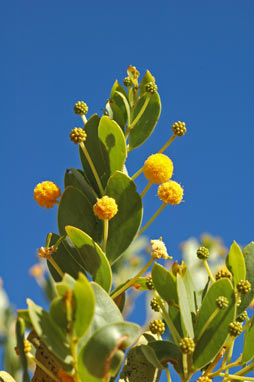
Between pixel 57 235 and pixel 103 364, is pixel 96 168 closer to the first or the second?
pixel 57 235

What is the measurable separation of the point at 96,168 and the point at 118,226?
13.2 inches

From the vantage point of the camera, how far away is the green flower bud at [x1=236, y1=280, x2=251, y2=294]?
268 cm

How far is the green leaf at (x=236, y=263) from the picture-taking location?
280 cm

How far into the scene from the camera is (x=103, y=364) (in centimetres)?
217

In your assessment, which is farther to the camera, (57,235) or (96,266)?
(57,235)

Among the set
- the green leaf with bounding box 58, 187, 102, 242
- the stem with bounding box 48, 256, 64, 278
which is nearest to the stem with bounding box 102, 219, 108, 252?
the green leaf with bounding box 58, 187, 102, 242

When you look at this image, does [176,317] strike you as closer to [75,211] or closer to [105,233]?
[105,233]

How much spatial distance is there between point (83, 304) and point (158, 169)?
3.20 ft

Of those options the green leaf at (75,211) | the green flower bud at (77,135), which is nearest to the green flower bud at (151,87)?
the green flower bud at (77,135)

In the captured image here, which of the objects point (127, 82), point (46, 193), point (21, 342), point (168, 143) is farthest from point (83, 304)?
point (127, 82)

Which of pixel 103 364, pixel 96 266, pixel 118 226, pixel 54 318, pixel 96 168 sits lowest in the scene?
pixel 103 364

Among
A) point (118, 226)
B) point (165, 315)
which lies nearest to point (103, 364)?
point (165, 315)

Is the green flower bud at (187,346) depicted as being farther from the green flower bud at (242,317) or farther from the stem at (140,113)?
the stem at (140,113)

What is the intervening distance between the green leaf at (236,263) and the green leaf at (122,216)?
456 millimetres
